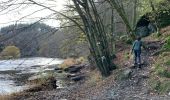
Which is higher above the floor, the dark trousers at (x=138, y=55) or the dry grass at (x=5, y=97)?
the dark trousers at (x=138, y=55)

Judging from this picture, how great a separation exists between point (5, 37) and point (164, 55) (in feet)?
31.8

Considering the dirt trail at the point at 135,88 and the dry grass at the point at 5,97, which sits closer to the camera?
the dirt trail at the point at 135,88

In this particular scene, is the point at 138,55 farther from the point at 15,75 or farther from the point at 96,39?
the point at 15,75

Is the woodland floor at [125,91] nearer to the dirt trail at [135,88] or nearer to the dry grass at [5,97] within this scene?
the dirt trail at [135,88]

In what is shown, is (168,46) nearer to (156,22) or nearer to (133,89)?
(133,89)

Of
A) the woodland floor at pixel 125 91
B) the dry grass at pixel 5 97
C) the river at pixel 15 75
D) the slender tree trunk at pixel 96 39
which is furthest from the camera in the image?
the river at pixel 15 75

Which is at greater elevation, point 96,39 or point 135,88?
point 96,39

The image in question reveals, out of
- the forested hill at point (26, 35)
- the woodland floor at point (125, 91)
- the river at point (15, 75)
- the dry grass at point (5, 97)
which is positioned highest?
the forested hill at point (26, 35)

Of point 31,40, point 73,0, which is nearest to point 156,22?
point 73,0

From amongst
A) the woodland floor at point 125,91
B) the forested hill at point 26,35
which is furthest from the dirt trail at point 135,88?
the forested hill at point 26,35

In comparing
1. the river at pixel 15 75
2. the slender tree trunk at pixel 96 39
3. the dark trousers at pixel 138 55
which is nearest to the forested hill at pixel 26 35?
the river at pixel 15 75

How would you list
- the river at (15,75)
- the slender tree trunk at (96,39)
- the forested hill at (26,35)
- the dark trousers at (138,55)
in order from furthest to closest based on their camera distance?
the river at (15,75) < the slender tree trunk at (96,39) < the dark trousers at (138,55) < the forested hill at (26,35)

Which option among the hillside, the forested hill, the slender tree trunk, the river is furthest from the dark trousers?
the river

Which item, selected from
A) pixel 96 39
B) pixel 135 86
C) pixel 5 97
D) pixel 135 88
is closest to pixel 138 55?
pixel 96 39
